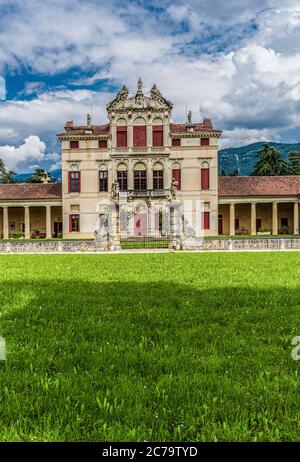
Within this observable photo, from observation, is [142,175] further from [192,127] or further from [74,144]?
[74,144]

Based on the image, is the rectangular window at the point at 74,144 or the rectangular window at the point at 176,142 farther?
the rectangular window at the point at 74,144

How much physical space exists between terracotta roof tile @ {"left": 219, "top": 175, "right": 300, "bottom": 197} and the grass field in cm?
3668

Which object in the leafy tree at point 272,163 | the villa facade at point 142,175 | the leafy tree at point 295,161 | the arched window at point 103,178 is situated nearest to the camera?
the villa facade at point 142,175

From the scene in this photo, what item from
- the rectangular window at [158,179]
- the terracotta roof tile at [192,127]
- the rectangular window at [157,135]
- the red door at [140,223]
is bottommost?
the red door at [140,223]

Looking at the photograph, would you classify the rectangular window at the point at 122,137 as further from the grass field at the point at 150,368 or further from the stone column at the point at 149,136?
Result: the grass field at the point at 150,368

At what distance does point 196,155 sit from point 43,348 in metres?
39.0

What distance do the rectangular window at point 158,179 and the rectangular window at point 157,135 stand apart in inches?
121

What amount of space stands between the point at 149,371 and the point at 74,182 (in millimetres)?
40210

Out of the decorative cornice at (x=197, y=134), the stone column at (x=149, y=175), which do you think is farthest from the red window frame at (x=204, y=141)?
the stone column at (x=149, y=175)

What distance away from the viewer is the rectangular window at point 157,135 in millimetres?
40844

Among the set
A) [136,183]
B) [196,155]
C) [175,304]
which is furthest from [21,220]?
[175,304]

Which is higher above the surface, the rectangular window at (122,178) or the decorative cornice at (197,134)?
the decorative cornice at (197,134)

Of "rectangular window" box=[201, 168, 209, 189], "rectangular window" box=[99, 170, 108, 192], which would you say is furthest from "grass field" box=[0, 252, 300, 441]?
"rectangular window" box=[99, 170, 108, 192]
